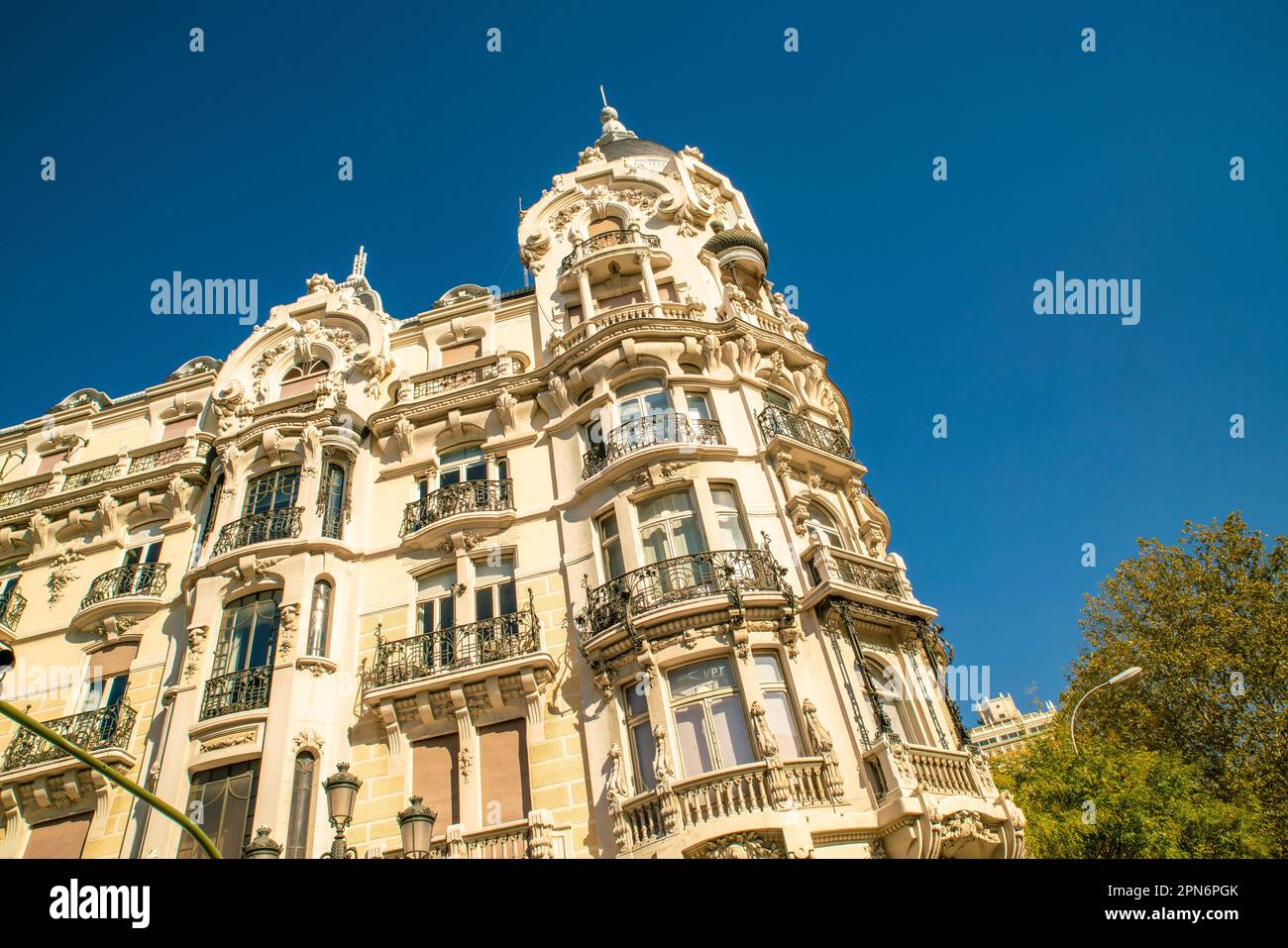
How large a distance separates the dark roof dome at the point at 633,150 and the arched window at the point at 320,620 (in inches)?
689

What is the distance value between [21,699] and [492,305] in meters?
15.3

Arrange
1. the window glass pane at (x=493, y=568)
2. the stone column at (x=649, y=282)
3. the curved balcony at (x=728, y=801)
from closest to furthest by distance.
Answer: the curved balcony at (x=728, y=801) < the window glass pane at (x=493, y=568) < the stone column at (x=649, y=282)

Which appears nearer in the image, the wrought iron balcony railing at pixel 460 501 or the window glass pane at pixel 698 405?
the window glass pane at pixel 698 405

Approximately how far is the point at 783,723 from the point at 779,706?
1.05 ft

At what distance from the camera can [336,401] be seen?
22.7 meters

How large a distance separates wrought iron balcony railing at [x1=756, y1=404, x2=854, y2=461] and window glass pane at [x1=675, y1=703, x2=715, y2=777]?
6590 millimetres

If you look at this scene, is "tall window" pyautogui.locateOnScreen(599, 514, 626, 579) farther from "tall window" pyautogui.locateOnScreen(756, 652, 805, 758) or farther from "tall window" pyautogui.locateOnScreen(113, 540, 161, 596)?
"tall window" pyautogui.locateOnScreen(113, 540, 161, 596)

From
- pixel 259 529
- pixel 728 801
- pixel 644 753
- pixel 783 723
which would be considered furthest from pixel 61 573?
pixel 783 723

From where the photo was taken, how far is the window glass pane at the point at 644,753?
14906mm

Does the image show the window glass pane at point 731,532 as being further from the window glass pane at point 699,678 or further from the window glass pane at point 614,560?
the window glass pane at point 699,678

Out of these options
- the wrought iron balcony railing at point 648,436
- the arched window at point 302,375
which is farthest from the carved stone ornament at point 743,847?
the arched window at point 302,375

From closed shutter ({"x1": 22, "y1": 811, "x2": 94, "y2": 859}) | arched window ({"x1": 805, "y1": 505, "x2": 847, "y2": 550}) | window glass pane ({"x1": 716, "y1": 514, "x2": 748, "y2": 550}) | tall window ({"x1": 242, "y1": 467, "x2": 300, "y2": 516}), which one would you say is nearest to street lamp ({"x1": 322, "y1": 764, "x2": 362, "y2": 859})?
window glass pane ({"x1": 716, "y1": 514, "x2": 748, "y2": 550})

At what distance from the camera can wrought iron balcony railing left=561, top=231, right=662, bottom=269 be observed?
2400 centimetres
